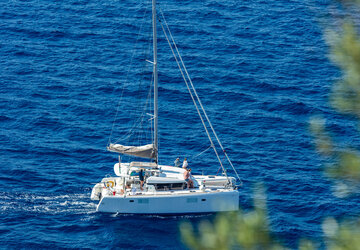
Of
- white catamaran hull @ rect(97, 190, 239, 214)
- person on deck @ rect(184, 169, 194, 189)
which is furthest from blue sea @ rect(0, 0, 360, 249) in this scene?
person on deck @ rect(184, 169, 194, 189)

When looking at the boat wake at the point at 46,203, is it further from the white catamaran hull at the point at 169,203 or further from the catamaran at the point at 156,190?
the white catamaran hull at the point at 169,203

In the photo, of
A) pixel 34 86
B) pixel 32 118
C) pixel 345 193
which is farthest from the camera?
pixel 34 86

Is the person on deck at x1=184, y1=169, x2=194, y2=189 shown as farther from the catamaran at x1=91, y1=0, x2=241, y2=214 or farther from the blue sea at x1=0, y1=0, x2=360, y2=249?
the blue sea at x1=0, y1=0, x2=360, y2=249

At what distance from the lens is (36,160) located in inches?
2280

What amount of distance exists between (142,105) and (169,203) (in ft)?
60.2

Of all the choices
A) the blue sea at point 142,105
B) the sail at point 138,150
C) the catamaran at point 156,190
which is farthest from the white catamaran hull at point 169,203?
the sail at point 138,150

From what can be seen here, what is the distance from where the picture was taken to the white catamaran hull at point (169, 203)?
49781mm

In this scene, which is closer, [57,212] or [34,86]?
[57,212]

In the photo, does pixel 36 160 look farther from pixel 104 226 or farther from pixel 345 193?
pixel 345 193

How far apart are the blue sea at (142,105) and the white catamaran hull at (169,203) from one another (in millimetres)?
792

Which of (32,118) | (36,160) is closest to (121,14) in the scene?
(32,118)

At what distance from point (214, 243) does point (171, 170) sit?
42.0 m

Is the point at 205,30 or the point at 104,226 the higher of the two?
the point at 205,30

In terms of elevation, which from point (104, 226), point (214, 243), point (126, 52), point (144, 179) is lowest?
point (104, 226)
